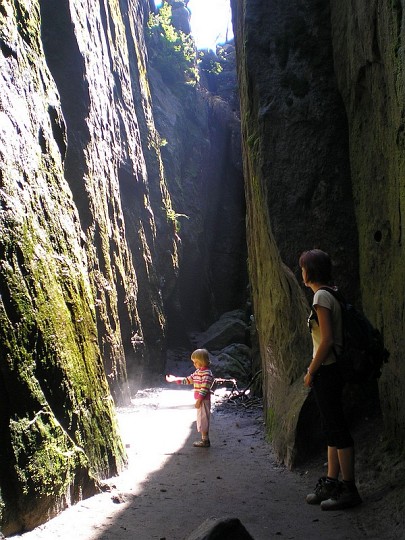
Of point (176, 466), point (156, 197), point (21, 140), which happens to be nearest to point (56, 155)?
point (21, 140)

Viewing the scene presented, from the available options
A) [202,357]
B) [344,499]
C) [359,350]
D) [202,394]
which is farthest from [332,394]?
[202,357]

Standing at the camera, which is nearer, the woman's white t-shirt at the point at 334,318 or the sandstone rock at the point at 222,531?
the sandstone rock at the point at 222,531

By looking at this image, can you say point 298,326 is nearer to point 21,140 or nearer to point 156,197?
point 21,140

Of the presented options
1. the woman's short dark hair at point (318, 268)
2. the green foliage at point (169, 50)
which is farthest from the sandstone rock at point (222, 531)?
the green foliage at point (169, 50)

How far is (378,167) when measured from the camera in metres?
Result: 4.98

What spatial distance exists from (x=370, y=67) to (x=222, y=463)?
Answer: 4.40 m

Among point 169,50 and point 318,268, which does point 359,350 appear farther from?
point 169,50

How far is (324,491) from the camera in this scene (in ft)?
13.0

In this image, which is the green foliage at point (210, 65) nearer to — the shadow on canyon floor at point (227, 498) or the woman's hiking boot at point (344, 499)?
the shadow on canyon floor at point (227, 498)

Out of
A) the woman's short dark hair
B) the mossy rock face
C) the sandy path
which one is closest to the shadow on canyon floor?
the sandy path

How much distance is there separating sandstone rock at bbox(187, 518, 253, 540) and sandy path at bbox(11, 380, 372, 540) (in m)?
0.74

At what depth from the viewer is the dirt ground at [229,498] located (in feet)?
11.8

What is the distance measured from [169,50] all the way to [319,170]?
21038 mm

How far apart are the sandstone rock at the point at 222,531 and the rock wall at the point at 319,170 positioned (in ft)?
6.40
